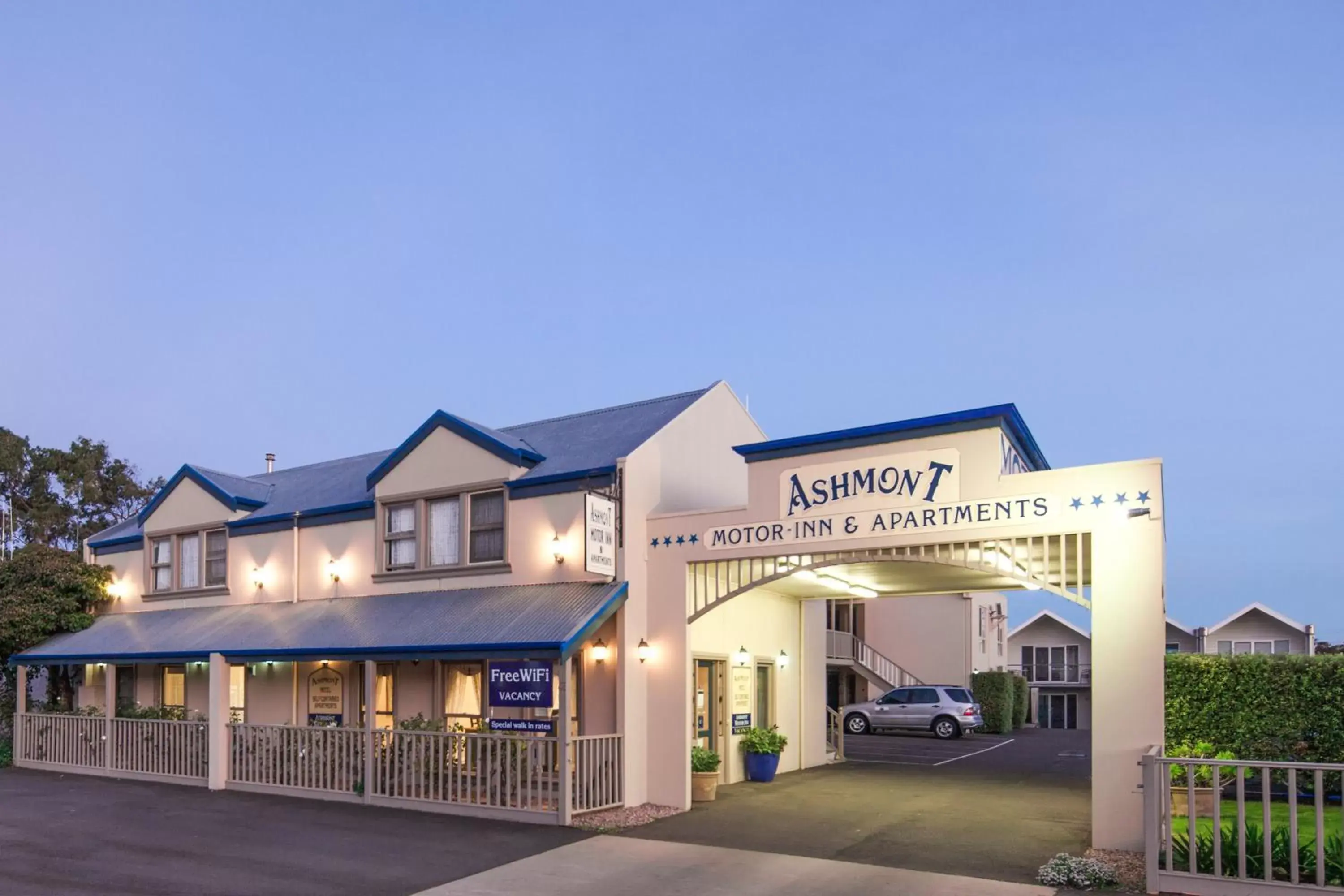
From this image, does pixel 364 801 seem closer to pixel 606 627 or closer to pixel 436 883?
pixel 606 627

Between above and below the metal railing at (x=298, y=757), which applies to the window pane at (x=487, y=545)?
above

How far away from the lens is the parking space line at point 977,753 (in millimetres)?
23375

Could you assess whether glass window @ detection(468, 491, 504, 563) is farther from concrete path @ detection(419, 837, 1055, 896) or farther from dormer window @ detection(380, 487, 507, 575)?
concrete path @ detection(419, 837, 1055, 896)

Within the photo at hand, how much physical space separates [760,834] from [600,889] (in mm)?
3488

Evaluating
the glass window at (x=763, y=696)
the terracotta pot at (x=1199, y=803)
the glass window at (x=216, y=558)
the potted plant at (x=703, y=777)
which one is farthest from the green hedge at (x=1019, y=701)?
the glass window at (x=216, y=558)

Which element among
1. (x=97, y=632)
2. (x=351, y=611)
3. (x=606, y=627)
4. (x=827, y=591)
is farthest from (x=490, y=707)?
(x=97, y=632)

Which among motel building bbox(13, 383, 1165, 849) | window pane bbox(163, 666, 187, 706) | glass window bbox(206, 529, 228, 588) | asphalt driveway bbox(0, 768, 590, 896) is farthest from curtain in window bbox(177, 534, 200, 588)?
asphalt driveway bbox(0, 768, 590, 896)

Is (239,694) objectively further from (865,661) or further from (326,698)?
(865,661)

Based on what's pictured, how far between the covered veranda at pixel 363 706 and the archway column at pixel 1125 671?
632 centimetres

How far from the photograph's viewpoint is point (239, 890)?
10727 millimetres

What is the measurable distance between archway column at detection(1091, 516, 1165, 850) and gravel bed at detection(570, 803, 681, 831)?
566cm

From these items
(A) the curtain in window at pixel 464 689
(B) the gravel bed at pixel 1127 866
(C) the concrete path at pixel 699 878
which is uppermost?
(A) the curtain in window at pixel 464 689

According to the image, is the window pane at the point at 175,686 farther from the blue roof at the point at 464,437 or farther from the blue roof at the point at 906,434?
the blue roof at the point at 906,434

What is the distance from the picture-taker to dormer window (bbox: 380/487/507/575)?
690 inches
